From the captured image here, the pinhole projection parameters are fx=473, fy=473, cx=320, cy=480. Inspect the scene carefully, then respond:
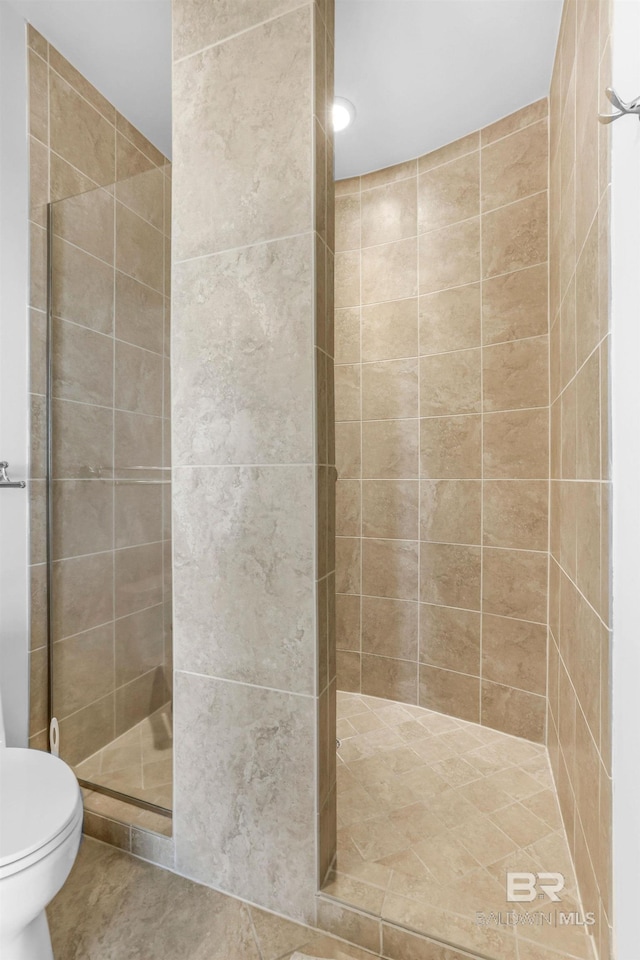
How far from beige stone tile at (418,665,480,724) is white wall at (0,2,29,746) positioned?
1.62 metres

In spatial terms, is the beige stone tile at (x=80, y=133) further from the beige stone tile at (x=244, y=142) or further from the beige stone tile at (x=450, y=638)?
the beige stone tile at (x=450, y=638)

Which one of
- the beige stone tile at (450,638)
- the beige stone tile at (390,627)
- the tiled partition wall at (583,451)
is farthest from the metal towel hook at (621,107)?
the beige stone tile at (390,627)

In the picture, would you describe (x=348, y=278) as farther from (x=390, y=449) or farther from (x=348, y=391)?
(x=390, y=449)

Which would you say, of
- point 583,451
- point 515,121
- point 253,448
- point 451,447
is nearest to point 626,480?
point 583,451

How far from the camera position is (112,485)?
61.2 inches

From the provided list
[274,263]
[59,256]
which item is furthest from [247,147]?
[59,256]

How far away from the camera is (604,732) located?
918mm

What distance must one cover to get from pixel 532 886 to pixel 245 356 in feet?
4.99

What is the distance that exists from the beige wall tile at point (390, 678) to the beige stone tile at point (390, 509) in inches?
24.1

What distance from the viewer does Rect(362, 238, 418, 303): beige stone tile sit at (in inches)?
87.4

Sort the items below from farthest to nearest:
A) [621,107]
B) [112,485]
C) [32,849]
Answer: [112,485]
[32,849]
[621,107]

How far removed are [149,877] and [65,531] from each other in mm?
1062

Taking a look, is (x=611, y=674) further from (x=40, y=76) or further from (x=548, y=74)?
(x=40, y=76)

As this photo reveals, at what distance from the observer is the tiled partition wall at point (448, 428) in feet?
6.34
